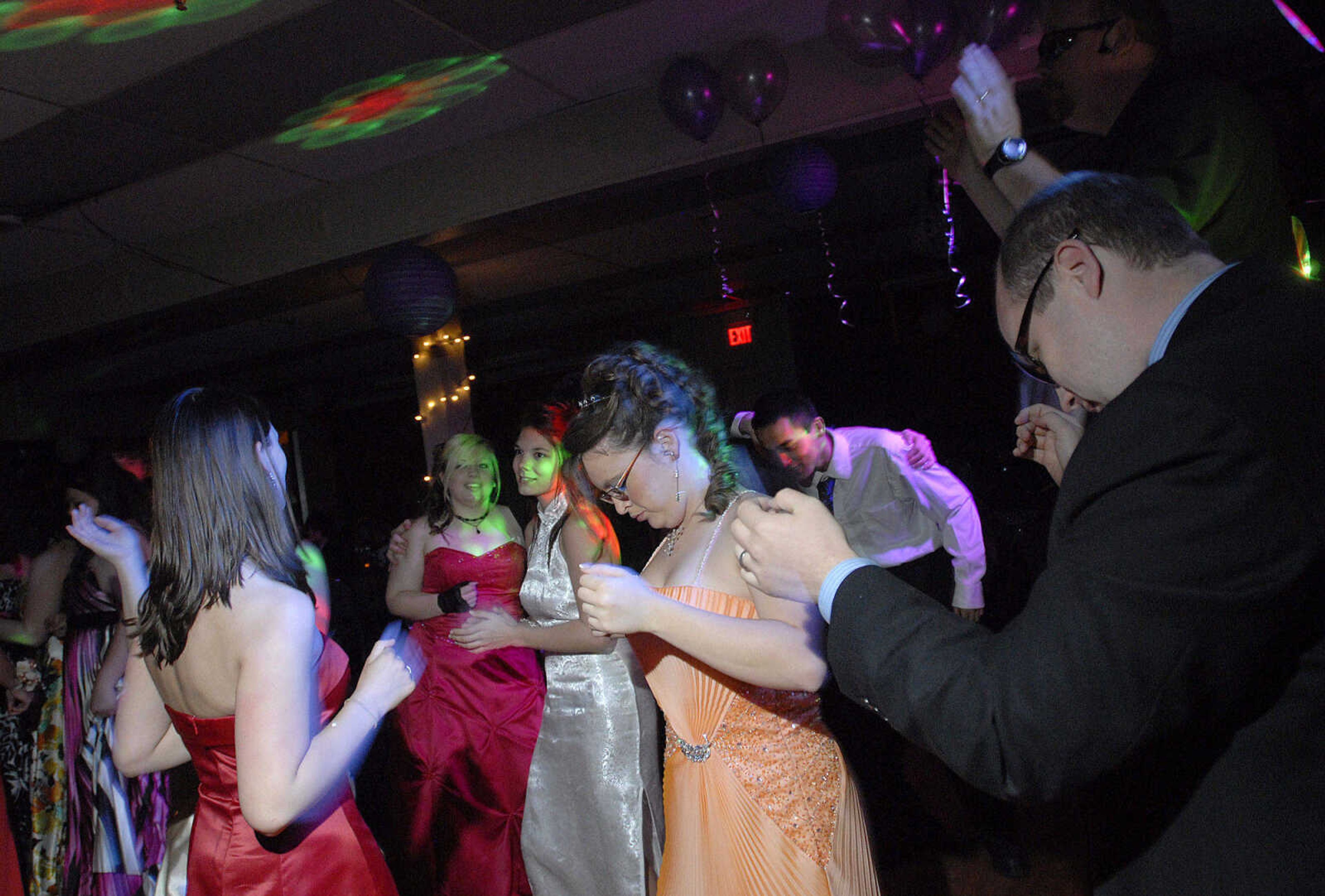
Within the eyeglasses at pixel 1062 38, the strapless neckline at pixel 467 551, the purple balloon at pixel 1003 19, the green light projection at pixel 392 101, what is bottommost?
the strapless neckline at pixel 467 551

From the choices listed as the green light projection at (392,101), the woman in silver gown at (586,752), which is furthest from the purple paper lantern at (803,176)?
the woman in silver gown at (586,752)

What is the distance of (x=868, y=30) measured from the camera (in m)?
3.05

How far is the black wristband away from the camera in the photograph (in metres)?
3.08

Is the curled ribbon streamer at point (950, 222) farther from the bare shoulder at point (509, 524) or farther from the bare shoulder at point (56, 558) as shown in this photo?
the bare shoulder at point (56, 558)

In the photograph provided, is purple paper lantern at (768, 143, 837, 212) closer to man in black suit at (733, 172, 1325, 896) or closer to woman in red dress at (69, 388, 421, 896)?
woman in red dress at (69, 388, 421, 896)

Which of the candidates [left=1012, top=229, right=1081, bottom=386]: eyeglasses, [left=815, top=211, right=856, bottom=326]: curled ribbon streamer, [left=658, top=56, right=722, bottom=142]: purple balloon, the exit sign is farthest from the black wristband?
the exit sign

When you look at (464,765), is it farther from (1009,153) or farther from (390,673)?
(1009,153)

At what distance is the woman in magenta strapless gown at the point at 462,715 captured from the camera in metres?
2.96

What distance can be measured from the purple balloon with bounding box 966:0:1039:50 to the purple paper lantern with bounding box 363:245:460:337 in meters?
2.88

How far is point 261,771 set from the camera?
1.33 metres

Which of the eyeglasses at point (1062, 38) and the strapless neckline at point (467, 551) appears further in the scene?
the strapless neckline at point (467, 551)

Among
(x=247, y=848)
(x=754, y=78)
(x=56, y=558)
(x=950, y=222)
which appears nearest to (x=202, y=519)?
(x=247, y=848)

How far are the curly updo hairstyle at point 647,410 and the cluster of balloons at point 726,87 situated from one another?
2.08 m

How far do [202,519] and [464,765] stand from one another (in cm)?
189
